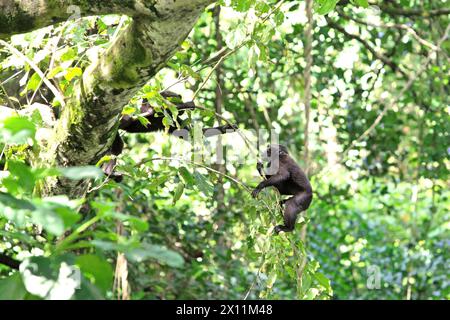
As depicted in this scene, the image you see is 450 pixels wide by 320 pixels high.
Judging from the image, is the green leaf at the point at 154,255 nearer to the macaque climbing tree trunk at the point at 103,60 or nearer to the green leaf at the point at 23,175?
the green leaf at the point at 23,175

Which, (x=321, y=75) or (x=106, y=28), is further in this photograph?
(x=321, y=75)

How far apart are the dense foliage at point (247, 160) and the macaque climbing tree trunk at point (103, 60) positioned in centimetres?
13

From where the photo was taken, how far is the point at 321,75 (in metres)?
5.64

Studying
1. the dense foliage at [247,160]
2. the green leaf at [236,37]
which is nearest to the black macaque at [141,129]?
the dense foliage at [247,160]

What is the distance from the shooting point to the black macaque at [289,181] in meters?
3.91

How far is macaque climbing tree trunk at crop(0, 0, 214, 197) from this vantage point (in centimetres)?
191

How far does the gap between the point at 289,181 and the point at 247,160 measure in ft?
2.63

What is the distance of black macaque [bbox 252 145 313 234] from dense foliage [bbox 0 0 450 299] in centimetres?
15

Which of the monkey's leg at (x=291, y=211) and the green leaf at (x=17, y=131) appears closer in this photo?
the green leaf at (x=17, y=131)
